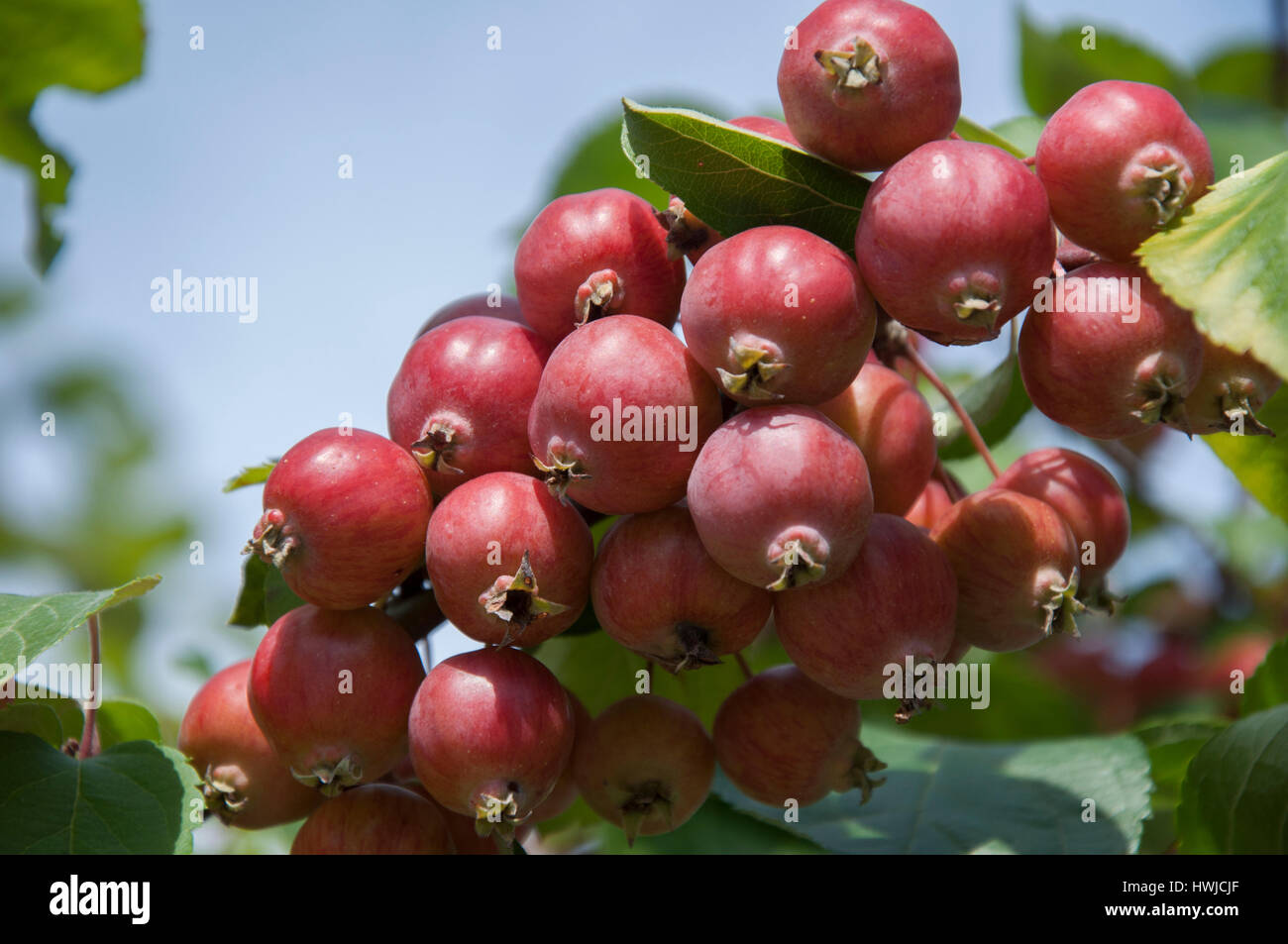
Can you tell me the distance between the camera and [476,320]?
1.77m

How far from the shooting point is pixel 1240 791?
1.98 metres

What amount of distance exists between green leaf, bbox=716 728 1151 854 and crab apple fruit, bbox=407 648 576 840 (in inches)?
34.1

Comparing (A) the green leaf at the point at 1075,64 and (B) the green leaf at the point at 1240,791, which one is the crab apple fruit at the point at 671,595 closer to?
(B) the green leaf at the point at 1240,791

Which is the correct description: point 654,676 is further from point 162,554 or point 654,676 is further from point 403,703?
point 162,554

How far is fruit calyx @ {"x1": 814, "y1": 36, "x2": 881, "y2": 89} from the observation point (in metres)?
1.55

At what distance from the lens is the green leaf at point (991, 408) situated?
2.20 m

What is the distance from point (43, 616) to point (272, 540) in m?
0.40

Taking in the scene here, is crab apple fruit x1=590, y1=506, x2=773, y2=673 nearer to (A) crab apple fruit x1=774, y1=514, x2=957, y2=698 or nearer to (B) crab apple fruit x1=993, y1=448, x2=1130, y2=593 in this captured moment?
(A) crab apple fruit x1=774, y1=514, x2=957, y2=698

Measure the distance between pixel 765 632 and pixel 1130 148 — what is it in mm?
1935

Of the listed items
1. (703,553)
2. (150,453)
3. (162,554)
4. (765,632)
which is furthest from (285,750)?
(150,453)

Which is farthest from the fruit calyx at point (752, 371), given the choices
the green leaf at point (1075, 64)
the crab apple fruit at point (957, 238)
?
the green leaf at point (1075, 64)

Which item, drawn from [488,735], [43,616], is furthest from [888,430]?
[43,616]

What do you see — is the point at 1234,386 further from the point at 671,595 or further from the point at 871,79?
the point at 671,595
